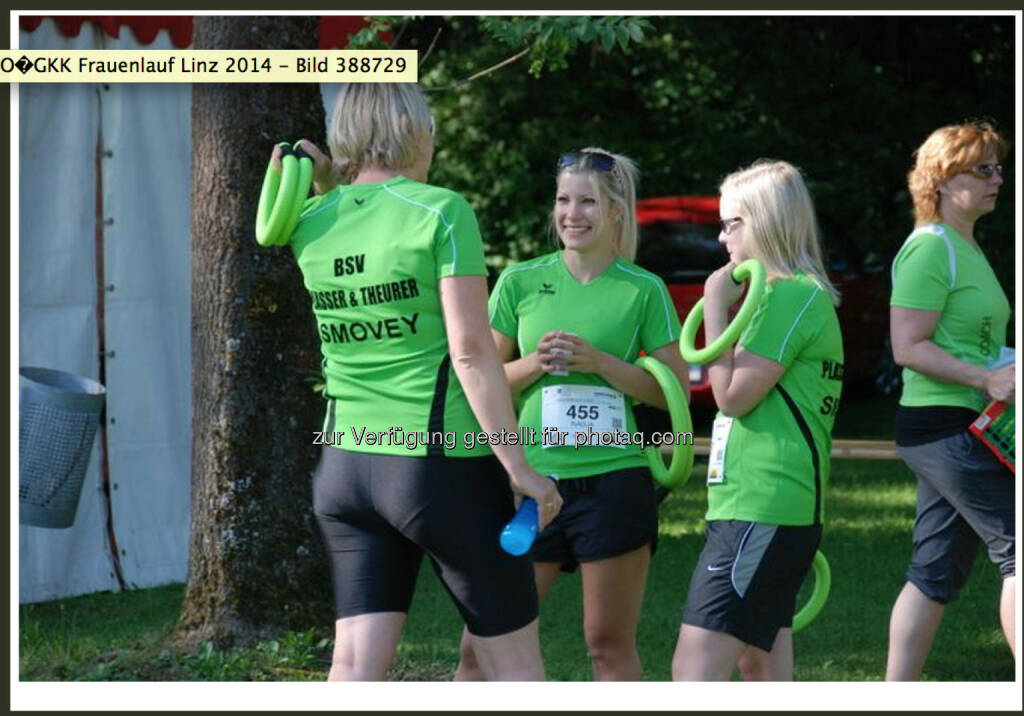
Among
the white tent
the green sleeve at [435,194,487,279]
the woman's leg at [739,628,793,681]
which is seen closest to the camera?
the green sleeve at [435,194,487,279]

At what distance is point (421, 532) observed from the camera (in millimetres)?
3568

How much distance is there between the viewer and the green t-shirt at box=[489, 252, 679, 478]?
4312mm

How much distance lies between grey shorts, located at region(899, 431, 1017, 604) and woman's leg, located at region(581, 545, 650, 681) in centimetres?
96

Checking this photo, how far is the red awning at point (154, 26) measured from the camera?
6.72m

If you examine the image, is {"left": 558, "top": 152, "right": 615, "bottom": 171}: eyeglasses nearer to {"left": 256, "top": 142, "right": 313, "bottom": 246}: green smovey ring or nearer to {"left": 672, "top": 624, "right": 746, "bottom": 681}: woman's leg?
{"left": 256, "top": 142, "right": 313, "bottom": 246}: green smovey ring

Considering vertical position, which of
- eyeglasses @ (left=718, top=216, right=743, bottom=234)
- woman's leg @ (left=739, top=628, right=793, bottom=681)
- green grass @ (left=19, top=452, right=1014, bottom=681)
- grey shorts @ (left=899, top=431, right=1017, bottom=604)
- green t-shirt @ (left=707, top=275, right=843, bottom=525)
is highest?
eyeglasses @ (left=718, top=216, right=743, bottom=234)

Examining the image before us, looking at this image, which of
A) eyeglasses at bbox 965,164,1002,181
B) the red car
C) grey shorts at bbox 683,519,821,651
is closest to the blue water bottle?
grey shorts at bbox 683,519,821,651

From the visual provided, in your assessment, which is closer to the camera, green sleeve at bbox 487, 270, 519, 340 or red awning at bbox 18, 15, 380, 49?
green sleeve at bbox 487, 270, 519, 340

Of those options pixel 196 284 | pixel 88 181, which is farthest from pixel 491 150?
pixel 196 284

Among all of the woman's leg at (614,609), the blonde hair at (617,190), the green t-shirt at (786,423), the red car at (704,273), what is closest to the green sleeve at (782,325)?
the green t-shirt at (786,423)

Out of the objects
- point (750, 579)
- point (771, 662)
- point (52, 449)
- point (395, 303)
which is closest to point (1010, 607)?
point (771, 662)

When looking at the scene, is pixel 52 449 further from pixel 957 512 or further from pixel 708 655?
pixel 957 512

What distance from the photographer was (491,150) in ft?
47.7

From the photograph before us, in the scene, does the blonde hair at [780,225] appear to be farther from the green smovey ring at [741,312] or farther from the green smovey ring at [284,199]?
the green smovey ring at [284,199]
